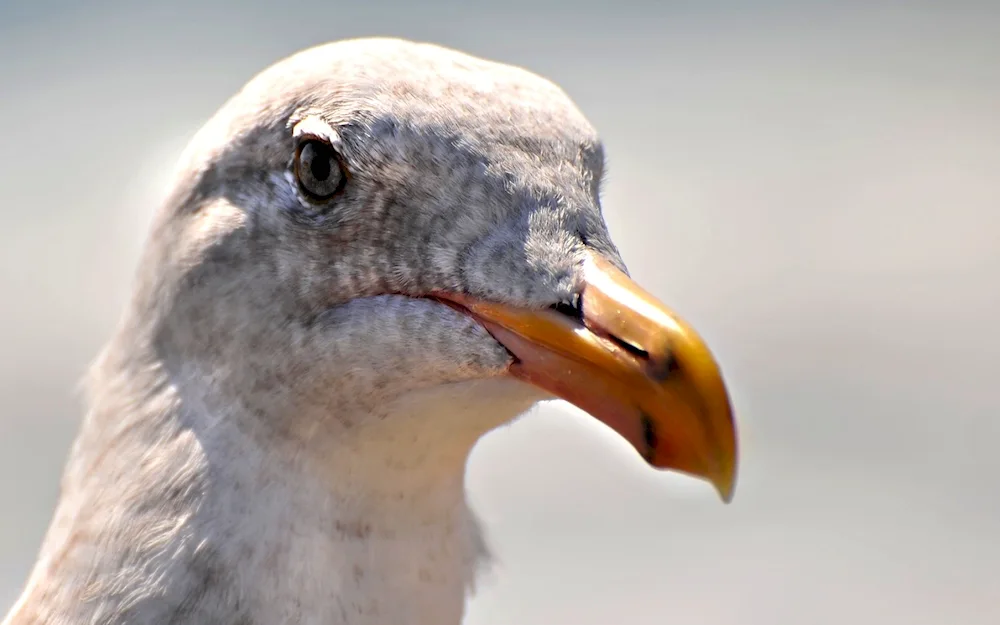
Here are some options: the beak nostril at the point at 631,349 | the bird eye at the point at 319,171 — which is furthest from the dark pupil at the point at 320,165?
the beak nostril at the point at 631,349

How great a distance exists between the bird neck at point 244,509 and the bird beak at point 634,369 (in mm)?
97

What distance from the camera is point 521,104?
1040mm

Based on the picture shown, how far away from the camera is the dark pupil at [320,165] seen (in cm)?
103

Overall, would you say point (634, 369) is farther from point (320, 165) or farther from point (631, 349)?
point (320, 165)

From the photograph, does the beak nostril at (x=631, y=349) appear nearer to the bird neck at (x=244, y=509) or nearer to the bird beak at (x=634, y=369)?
the bird beak at (x=634, y=369)

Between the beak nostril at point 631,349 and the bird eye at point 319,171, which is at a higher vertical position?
the bird eye at point 319,171

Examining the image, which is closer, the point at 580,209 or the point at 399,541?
the point at 580,209

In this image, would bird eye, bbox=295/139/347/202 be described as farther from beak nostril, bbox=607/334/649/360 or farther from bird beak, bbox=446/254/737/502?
beak nostril, bbox=607/334/649/360

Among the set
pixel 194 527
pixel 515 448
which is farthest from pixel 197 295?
pixel 515 448

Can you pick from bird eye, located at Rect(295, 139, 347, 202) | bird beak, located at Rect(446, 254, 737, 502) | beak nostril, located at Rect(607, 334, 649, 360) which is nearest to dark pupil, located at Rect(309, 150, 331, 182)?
bird eye, located at Rect(295, 139, 347, 202)

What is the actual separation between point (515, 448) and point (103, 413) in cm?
143

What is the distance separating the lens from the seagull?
0.95m

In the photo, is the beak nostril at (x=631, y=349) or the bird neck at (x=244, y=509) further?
the bird neck at (x=244, y=509)

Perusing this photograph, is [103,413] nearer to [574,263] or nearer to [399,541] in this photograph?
[399,541]
